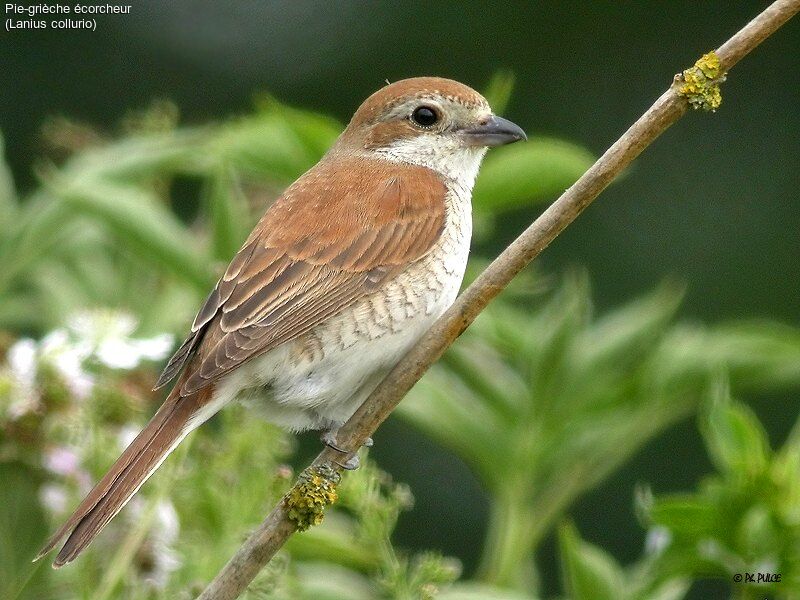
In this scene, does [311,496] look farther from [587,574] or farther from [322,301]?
[322,301]

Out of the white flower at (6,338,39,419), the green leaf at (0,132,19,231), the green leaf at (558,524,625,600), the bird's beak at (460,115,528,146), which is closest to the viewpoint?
the green leaf at (558,524,625,600)

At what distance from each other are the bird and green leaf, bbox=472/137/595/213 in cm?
15

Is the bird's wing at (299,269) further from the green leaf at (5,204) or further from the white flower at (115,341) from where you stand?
the green leaf at (5,204)

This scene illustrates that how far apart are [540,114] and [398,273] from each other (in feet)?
13.0

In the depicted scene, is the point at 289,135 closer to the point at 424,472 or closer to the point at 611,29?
the point at 424,472

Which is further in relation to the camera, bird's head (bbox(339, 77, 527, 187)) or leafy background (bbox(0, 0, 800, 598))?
bird's head (bbox(339, 77, 527, 187))

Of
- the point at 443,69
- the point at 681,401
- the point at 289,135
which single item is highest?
the point at 443,69

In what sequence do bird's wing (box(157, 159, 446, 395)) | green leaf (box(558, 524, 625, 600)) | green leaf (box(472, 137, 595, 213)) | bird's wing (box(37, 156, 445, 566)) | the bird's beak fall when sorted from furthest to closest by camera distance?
the bird's beak → green leaf (box(472, 137, 595, 213)) → bird's wing (box(157, 159, 446, 395)) → bird's wing (box(37, 156, 445, 566)) → green leaf (box(558, 524, 625, 600))

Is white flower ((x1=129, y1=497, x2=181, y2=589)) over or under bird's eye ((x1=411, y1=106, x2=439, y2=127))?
A: under

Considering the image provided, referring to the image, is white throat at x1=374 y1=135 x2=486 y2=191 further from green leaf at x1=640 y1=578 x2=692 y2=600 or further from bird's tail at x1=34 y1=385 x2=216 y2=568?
green leaf at x1=640 y1=578 x2=692 y2=600

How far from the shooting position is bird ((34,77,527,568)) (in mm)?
2725

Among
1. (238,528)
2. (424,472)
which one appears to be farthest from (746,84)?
(238,528)

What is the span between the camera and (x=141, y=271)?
10.5 feet

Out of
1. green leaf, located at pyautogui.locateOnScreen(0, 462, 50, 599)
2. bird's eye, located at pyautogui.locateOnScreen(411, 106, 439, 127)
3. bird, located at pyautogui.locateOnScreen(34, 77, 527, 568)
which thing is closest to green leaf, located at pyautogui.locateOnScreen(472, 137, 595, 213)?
bird, located at pyautogui.locateOnScreen(34, 77, 527, 568)
